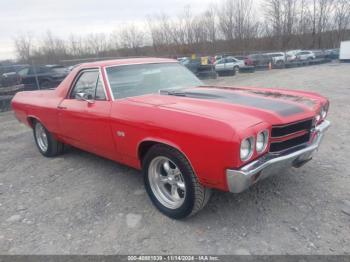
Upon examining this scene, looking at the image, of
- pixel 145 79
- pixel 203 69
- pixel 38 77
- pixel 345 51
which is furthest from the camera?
pixel 345 51

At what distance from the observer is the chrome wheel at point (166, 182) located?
9.81 feet

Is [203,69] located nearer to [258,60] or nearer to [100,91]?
[258,60]

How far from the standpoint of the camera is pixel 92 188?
3.84 m

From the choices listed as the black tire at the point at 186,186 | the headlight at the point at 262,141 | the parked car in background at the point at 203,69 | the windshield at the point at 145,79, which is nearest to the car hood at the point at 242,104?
the headlight at the point at 262,141

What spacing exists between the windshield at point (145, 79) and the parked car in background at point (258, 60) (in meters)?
23.3

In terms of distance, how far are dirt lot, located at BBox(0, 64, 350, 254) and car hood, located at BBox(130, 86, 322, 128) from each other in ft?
3.35

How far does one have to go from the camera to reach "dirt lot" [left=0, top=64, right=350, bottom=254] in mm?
2590

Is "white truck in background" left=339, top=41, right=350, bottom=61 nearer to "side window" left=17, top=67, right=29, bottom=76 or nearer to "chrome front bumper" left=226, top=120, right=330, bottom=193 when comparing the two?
"side window" left=17, top=67, right=29, bottom=76

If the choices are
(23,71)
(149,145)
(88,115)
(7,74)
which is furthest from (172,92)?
(23,71)

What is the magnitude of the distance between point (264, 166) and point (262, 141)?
9.3 inches

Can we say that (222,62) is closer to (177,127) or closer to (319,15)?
(177,127)

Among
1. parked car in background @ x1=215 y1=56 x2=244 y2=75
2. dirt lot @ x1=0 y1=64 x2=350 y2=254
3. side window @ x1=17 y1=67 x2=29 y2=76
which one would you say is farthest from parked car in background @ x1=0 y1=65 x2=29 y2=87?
parked car in background @ x1=215 y1=56 x2=244 y2=75

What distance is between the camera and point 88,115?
3.67m

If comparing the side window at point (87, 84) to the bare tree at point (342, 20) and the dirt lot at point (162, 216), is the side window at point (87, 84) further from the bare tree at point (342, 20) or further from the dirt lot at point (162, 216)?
the bare tree at point (342, 20)
